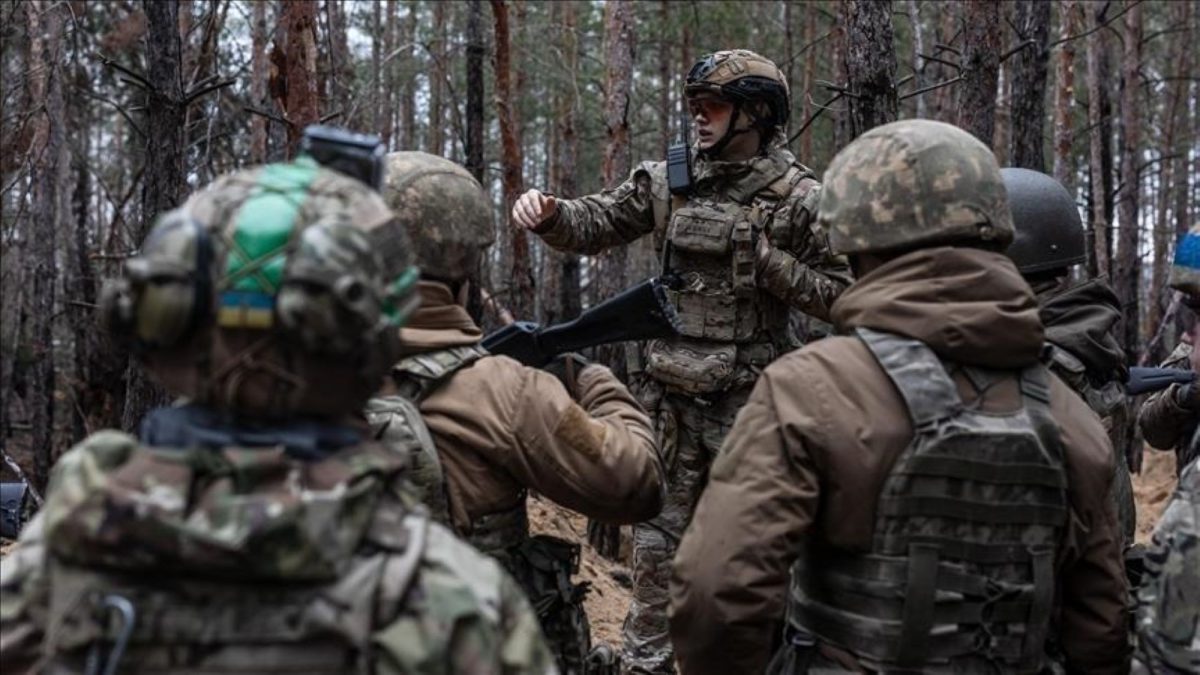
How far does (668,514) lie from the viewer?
555cm

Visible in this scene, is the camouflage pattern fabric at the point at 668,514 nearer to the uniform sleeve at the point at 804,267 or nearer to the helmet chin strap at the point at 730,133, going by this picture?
the uniform sleeve at the point at 804,267

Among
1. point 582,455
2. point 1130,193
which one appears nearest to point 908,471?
point 582,455

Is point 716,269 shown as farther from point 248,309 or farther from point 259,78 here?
point 259,78

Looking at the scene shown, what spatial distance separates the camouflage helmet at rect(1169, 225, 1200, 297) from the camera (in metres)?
3.45

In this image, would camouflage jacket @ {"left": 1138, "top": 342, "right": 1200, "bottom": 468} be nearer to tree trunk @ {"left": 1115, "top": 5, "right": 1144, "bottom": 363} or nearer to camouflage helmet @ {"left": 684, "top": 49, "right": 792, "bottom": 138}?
camouflage helmet @ {"left": 684, "top": 49, "right": 792, "bottom": 138}

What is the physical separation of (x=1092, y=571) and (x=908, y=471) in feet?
2.32

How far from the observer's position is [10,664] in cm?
207

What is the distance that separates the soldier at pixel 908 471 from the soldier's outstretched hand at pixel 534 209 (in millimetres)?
2662

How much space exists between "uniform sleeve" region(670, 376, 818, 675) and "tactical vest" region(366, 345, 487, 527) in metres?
0.58

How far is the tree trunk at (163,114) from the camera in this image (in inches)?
240

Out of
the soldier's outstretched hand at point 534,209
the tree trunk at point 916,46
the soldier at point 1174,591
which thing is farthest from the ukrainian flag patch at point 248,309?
the tree trunk at point 916,46

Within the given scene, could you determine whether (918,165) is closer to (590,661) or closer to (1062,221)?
(1062,221)

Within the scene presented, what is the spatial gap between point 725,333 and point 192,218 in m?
3.86

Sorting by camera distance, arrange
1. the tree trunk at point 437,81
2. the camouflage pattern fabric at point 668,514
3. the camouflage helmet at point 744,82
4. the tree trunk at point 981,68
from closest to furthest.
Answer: the camouflage pattern fabric at point 668,514
the camouflage helmet at point 744,82
the tree trunk at point 981,68
the tree trunk at point 437,81
